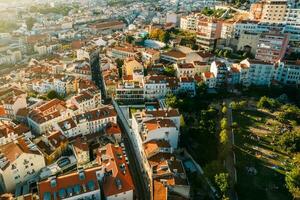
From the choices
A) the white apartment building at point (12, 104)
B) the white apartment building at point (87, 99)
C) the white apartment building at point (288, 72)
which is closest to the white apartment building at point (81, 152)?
the white apartment building at point (87, 99)

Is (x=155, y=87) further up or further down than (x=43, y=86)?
further up

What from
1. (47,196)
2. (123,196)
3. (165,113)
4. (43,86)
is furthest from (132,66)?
(47,196)

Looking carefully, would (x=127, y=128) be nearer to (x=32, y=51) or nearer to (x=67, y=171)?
(x=67, y=171)

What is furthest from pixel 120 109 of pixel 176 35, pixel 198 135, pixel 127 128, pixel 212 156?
pixel 176 35

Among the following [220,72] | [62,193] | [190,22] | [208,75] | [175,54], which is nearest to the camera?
[62,193]

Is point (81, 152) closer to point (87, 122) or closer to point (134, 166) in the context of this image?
point (87, 122)

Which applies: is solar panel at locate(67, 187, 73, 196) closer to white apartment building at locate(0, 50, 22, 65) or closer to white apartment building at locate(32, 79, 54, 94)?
white apartment building at locate(32, 79, 54, 94)

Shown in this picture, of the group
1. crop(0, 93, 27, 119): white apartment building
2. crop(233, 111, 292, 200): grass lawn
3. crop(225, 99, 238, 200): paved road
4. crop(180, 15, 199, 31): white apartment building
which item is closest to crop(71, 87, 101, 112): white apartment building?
crop(0, 93, 27, 119): white apartment building
